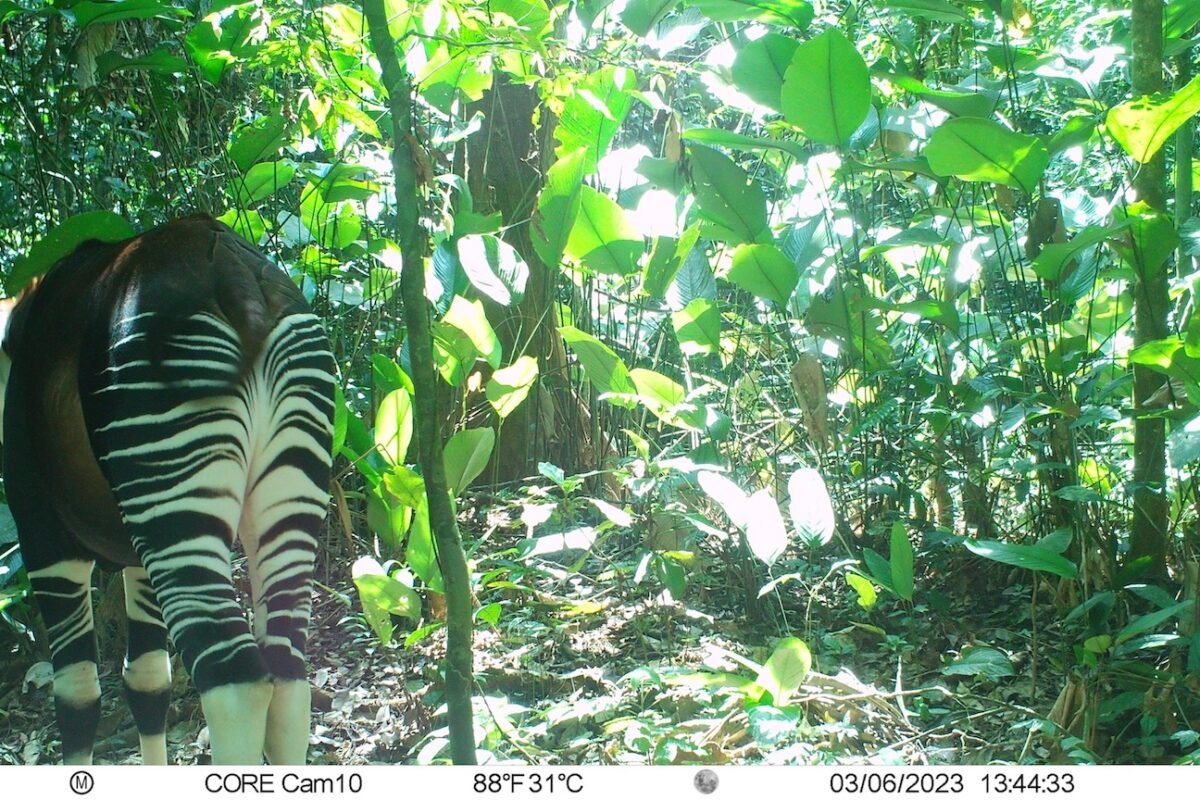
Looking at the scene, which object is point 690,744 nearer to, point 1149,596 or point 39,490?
point 1149,596

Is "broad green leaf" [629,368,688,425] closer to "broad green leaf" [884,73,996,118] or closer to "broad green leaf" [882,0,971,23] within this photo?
"broad green leaf" [884,73,996,118]

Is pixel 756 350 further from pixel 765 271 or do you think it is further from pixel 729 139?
→ pixel 729 139

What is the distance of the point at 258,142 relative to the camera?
6.84ft

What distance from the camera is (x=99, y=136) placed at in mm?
2355

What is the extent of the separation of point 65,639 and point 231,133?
147cm

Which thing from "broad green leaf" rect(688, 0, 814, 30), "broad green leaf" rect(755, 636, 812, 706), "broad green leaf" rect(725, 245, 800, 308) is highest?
"broad green leaf" rect(688, 0, 814, 30)

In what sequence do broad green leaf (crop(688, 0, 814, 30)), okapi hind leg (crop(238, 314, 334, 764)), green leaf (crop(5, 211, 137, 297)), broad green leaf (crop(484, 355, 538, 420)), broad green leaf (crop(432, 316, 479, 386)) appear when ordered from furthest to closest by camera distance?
broad green leaf (crop(484, 355, 538, 420))
broad green leaf (crop(432, 316, 479, 386))
broad green leaf (crop(688, 0, 814, 30))
green leaf (crop(5, 211, 137, 297))
okapi hind leg (crop(238, 314, 334, 764))

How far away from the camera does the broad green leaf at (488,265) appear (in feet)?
6.49

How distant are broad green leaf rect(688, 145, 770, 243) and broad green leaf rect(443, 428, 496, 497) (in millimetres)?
655

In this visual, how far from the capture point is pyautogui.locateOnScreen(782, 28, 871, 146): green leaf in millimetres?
1851

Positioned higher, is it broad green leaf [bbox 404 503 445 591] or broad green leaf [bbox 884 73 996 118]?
broad green leaf [bbox 884 73 996 118]

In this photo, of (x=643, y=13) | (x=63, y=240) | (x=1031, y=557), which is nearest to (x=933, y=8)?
(x=643, y=13)

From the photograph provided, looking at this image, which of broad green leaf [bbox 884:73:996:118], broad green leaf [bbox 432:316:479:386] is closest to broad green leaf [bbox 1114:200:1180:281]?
broad green leaf [bbox 884:73:996:118]

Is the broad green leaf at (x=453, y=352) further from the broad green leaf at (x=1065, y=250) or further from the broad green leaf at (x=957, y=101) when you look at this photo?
the broad green leaf at (x=1065, y=250)
